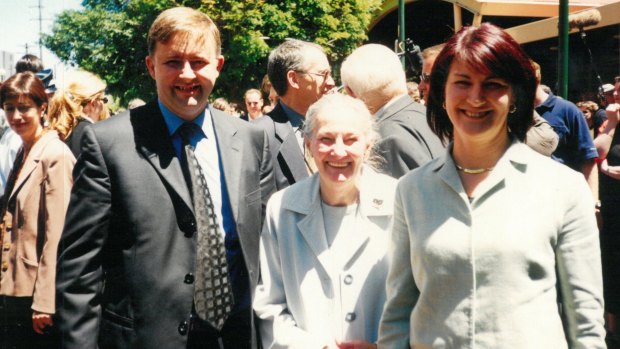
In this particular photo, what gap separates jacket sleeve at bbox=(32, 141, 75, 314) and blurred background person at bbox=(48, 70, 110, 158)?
0.52 metres

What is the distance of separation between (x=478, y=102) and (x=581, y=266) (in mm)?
615

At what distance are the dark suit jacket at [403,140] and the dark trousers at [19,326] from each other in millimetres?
2234

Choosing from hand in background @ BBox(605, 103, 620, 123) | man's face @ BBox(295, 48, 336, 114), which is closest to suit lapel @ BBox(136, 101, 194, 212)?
man's face @ BBox(295, 48, 336, 114)

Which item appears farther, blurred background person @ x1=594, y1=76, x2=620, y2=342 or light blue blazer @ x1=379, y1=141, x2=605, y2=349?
blurred background person @ x1=594, y1=76, x2=620, y2=342

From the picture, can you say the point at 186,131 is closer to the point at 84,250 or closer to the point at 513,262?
the point at 84,250

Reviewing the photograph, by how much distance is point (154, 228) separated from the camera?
261cm

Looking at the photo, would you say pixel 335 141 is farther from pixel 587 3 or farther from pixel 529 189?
pixel 587 3

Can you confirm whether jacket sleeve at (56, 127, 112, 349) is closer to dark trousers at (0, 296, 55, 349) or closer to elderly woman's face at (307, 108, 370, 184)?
elderly woman's face at (307, 108, 370, 184)

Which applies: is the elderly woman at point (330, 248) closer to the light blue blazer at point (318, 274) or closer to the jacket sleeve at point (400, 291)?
the light blue blazer at point (318, 274)

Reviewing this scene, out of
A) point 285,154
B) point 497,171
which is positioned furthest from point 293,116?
point 497,171

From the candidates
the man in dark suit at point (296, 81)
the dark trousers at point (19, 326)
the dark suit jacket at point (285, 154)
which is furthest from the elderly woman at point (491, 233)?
the dark trousers at point (19, 326)

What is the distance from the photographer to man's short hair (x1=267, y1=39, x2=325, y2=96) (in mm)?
4434

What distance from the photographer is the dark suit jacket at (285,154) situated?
12.5 ft

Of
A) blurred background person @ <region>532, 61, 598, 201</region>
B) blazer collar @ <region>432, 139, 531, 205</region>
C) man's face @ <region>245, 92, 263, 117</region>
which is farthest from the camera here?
man's face @ <region>245, 92, 263, 117</region>
